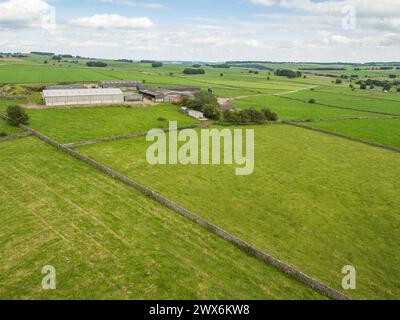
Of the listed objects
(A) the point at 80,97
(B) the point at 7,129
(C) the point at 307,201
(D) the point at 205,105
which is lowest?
(C) the point at 307,201

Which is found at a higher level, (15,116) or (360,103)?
(360,103)

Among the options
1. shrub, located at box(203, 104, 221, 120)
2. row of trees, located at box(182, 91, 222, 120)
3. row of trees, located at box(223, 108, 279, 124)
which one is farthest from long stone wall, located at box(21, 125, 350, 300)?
row of trees, located at box(223, 108, 279, 124)

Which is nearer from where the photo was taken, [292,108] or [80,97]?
[80,97]

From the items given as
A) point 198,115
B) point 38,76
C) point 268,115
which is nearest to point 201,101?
point 198,115

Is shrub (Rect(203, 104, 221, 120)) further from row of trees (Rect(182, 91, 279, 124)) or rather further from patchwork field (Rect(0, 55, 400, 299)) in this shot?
patchwork field (Rect(0, 55, 400, 299))

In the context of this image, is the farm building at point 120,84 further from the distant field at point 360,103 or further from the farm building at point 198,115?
the distant field at point 360,103

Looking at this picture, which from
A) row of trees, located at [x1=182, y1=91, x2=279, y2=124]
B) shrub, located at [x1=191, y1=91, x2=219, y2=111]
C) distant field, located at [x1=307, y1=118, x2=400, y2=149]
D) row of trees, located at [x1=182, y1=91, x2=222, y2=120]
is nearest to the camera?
distant field, located at [x1=307, y1=118, x2=400, y2=149]

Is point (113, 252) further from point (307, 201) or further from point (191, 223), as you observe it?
point (307, 201)
